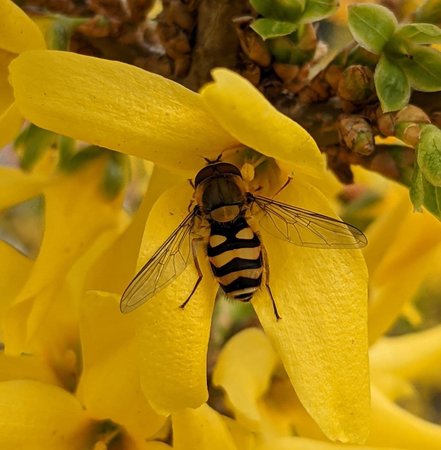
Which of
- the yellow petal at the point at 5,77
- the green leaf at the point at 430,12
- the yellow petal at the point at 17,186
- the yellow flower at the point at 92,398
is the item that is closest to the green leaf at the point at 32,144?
the yellow petal at the point at 17,186

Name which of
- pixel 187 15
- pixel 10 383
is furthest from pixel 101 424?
pixel 187 15

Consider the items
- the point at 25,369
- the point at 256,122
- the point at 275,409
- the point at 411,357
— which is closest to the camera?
the point at 256,122

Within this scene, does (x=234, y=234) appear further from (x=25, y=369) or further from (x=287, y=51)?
(x=25, y=369)

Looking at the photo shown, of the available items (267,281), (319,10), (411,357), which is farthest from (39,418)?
(411,357)

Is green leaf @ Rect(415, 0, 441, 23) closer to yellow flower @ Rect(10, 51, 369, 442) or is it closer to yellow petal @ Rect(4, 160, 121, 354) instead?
yellow flower @ Rect(10, 51, 369, 442)

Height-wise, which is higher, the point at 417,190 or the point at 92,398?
the point at 417,190
